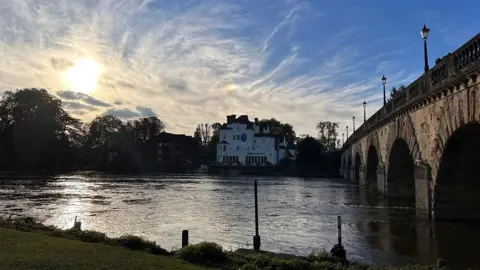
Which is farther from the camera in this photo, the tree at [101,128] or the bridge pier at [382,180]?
the tree at [101,128]

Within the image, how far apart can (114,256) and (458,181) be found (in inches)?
641

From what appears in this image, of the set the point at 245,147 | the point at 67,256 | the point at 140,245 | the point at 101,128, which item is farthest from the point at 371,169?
the point at 101,128

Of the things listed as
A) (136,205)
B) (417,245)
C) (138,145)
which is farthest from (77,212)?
(138,145)

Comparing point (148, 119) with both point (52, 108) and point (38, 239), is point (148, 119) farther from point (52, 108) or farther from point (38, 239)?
point (38, 239)

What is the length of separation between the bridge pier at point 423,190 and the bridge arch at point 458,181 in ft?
1.73

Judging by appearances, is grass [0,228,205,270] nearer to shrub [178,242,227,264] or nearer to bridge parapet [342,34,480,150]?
shrub [178,242,227,264]

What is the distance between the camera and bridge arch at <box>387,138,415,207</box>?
108ft

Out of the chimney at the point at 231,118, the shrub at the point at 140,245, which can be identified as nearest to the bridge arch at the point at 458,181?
the shrub at the point at 140,245

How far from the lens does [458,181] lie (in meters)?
19.8

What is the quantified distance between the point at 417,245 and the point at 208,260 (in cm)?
953

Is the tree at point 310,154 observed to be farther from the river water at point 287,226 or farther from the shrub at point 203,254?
the shrub at point 203,254

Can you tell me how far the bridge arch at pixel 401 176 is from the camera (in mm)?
33062

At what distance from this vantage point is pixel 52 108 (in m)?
99.1

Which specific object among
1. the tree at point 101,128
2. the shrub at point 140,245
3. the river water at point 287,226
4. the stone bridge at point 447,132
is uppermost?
the tree at point 101,128
